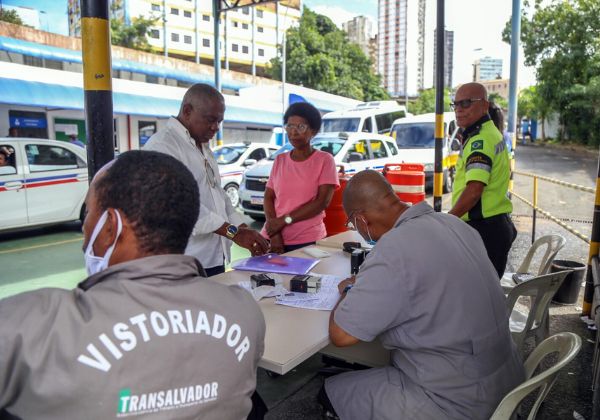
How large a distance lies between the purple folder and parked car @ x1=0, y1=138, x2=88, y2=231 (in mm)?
5952

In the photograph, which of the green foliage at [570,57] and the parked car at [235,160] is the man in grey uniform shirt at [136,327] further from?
the green foliage at [570,57]

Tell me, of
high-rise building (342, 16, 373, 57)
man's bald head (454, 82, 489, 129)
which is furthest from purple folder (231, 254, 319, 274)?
high-rise building (342, 16, 373, 57)

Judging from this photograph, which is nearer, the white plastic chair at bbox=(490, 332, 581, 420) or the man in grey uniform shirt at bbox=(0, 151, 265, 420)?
the man in grey uniform shirt at bbox=(0, 151, 265, 420)

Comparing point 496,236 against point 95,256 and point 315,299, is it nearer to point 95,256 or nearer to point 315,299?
point 315,299

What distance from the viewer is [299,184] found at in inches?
143

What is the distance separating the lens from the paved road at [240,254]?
3.22m

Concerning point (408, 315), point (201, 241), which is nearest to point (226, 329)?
point (408, 315)

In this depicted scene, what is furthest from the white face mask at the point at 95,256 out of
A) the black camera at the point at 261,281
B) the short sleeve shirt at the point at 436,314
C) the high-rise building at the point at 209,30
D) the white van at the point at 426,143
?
the high-rise building at the point at 209,30

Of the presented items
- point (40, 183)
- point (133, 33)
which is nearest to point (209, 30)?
point (133, 33)

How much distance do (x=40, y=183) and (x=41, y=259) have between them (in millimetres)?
1659

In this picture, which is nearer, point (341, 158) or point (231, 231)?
point (231, 231)

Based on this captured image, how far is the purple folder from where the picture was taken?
9.82ft

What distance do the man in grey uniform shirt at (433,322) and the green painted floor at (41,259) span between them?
14.0ft

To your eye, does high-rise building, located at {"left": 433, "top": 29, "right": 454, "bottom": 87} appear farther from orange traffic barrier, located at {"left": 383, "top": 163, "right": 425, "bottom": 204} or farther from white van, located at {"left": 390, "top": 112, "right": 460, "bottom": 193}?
orange traffic barrier, located at {"left": 383, "top": 163, "right": 425, "bottom": 204}
